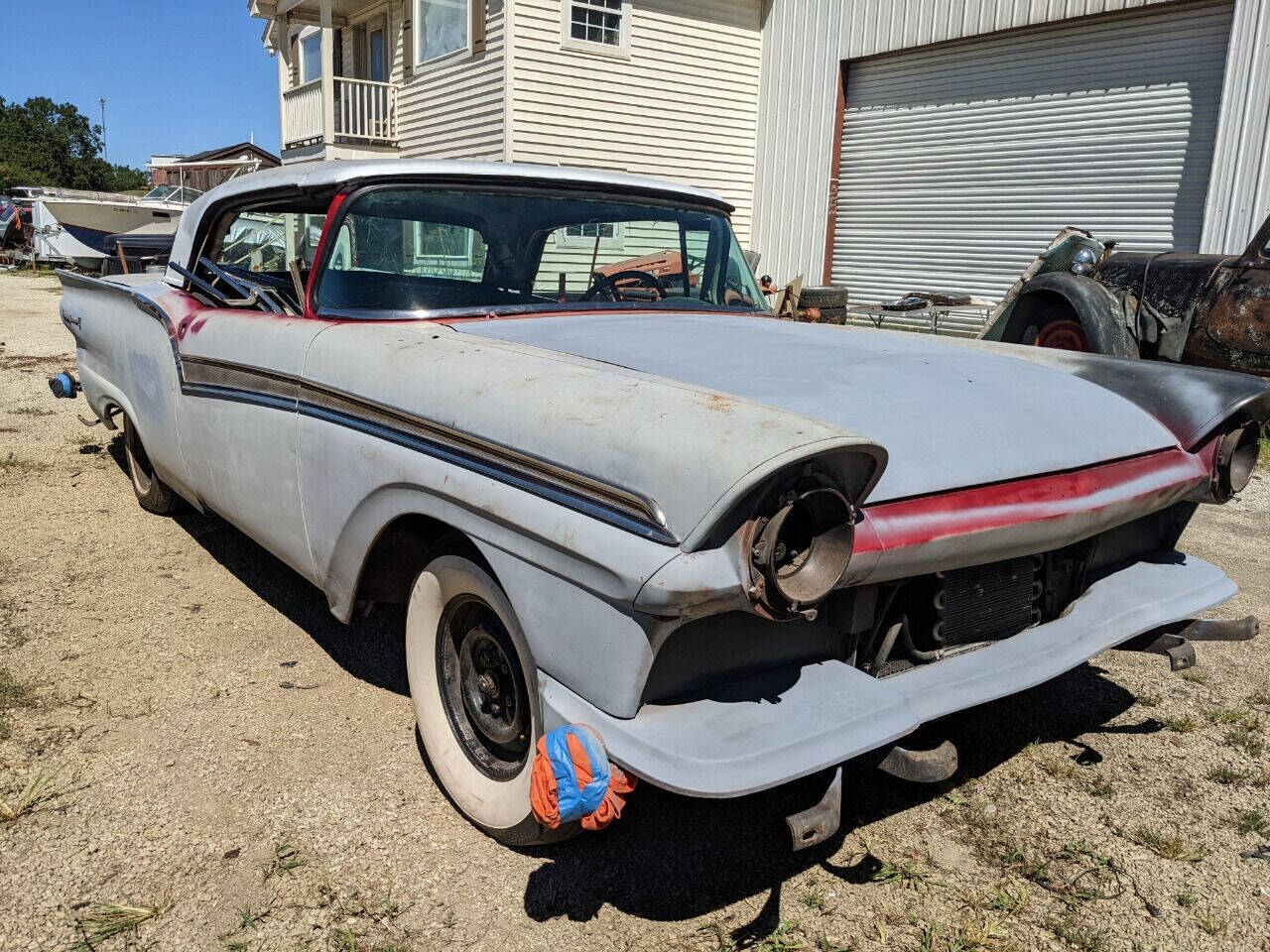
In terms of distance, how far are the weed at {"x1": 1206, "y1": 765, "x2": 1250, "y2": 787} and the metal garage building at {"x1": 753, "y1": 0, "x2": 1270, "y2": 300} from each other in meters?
8.01

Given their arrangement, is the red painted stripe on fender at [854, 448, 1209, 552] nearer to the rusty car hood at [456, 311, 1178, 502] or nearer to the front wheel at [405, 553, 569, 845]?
the rusty car hood at [456, 311, 1178, 502]

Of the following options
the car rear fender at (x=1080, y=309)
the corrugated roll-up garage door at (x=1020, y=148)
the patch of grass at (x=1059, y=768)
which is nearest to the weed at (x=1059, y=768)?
the patch of grass at (x=1059, y=768)

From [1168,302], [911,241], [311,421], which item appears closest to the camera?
[311,421]

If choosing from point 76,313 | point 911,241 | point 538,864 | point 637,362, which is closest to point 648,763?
point 538,864

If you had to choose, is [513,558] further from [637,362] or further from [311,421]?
[311,421]

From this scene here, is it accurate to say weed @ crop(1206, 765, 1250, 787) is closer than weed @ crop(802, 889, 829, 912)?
No

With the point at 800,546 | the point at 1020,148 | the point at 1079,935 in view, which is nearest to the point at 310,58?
the point at 1020,148

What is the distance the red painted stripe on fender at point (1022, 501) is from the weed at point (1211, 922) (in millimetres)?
880

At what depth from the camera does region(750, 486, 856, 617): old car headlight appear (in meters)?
1.68

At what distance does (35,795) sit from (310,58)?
60.8ft

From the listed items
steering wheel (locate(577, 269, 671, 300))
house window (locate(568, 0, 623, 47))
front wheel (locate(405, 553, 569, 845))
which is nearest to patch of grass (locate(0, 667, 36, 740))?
front wheel (locate(405, 553, 569, 845))

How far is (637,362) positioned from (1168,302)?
5792 millimetres

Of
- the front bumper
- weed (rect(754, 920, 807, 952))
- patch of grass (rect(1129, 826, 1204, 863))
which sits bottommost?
weed (rect(754, 920, 807, 952))

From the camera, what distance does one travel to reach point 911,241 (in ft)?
41.2
